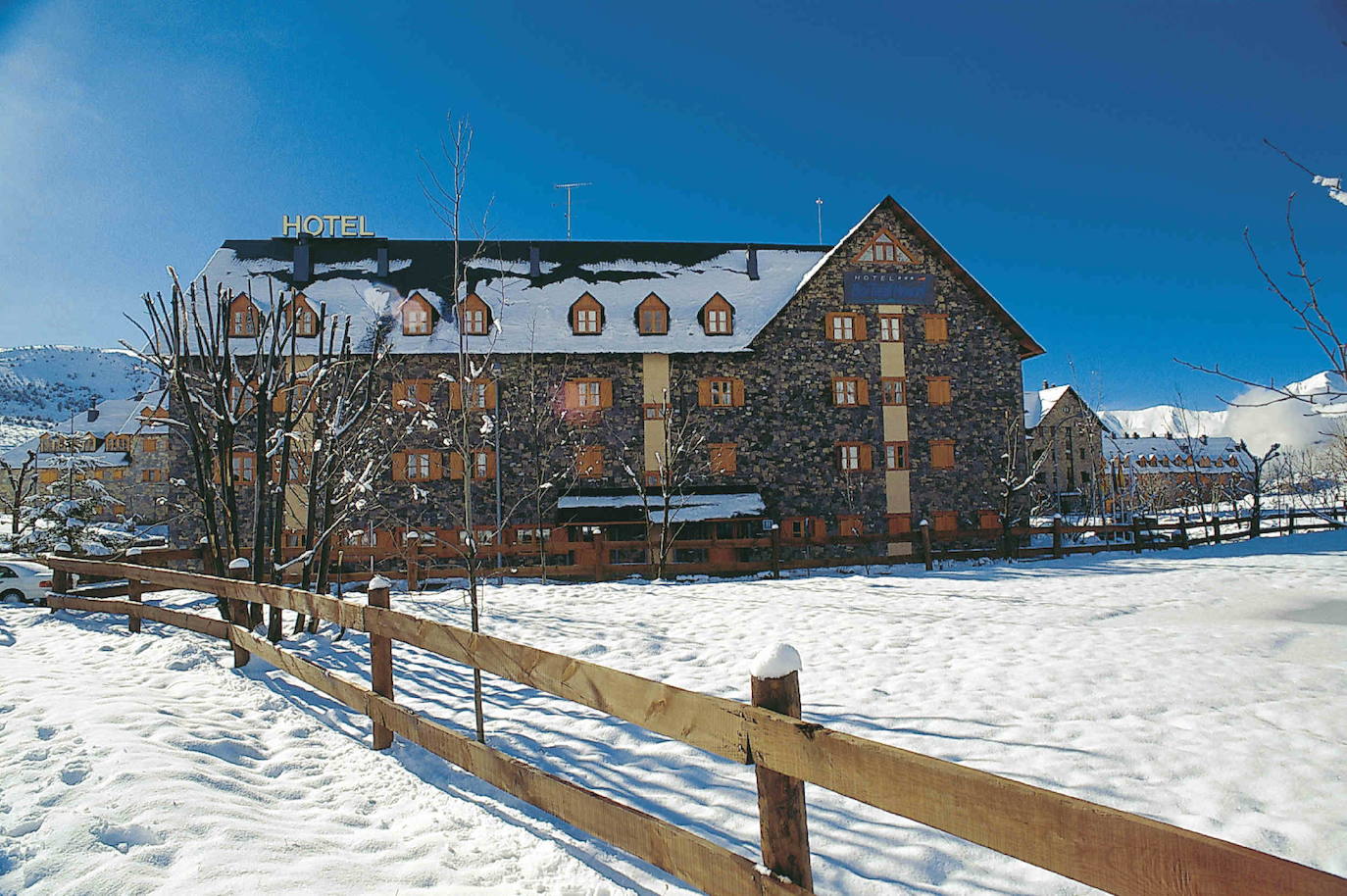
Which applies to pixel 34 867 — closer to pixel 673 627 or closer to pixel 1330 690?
pixel 673 627

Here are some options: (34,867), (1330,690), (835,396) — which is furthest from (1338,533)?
(34,867)

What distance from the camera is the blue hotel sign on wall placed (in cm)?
2728

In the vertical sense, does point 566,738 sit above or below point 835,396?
below

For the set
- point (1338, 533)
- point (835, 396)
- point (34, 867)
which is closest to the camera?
point (34, 867)

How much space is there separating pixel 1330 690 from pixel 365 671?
9.13 metres

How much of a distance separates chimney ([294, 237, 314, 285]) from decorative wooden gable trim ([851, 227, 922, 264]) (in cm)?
2085

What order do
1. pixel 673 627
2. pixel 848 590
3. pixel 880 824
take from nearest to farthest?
pixel 880 824
pixel 673 627
pixel 848 590

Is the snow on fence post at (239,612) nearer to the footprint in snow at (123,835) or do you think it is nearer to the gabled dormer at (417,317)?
the footprint in snow at (123,835)

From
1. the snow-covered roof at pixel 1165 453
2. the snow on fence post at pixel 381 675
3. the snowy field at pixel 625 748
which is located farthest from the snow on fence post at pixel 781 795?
the snow-covered roof at pixel 1165 453

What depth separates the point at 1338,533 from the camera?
2309 centimetres

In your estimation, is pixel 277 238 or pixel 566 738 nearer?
pixel 566 738

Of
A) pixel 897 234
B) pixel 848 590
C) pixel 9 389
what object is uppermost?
pixel 9 389

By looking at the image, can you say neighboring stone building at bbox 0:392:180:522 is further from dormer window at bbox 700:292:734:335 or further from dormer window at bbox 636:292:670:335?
dormer window at bbox 700:292:734:335

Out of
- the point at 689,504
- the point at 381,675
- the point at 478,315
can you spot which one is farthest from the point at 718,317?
the point at 381,675
